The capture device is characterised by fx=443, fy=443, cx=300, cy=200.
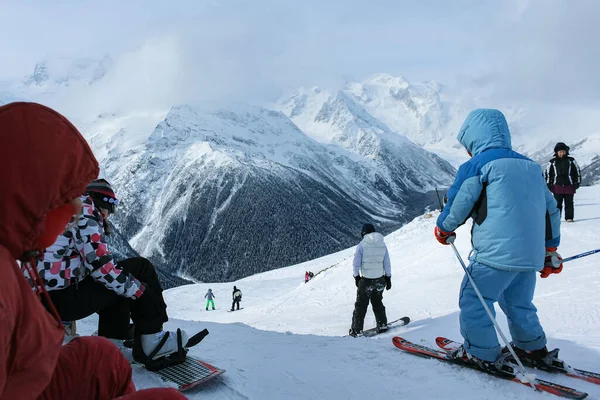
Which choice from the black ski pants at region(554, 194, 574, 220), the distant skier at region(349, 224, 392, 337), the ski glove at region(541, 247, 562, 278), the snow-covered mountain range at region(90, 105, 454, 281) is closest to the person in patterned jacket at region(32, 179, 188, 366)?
the ski glove at region(541, 247, 562, 278)

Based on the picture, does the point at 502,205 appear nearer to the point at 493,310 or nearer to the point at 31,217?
the point at 493,310

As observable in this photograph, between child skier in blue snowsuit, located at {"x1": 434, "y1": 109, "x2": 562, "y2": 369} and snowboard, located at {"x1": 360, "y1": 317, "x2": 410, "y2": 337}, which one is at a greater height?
child skier in blue snowsuit, located at {"x1": 434, "y1": 109, "x2": 562, "y2": 369}

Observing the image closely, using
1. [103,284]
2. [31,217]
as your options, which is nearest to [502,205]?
[103,284]

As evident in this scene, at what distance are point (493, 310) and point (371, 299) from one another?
3.84 m

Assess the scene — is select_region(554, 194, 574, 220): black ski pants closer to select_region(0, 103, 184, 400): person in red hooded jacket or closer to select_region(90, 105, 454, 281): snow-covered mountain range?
select_region(0, 103, 184, 400): person in red hooded jacket

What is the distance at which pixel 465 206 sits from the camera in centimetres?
412

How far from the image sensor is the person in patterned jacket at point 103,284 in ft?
10.2

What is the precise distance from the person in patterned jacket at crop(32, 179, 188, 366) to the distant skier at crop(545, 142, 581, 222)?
11630 millimetres

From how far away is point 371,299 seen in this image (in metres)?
7.87

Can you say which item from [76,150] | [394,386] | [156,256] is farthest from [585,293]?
[156,256]

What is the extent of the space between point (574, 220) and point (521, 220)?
1070 cm

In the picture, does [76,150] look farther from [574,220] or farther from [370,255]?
[574,220]

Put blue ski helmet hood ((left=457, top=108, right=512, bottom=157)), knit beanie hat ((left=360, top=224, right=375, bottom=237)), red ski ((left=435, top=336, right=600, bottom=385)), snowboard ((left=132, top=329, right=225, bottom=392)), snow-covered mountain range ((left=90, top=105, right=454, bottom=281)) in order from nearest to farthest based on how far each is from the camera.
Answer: snowboard ((left=132, top=329, right=225, bottom=392)) < red ski ((left=435, top=336, right=600, bottom=385)) < blue ski helmet hood ((left=457, top=108, right=512, bottom=157)) < knit beanie hat ((left=360, top=224, right=375, bottom=237)) < snow-covered mountain range ((left=90, top=105, right=454, bottom=281))

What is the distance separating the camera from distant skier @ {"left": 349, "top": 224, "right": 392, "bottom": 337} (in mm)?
7840
